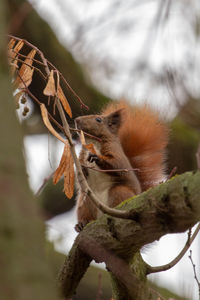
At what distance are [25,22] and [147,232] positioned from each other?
2696 mm

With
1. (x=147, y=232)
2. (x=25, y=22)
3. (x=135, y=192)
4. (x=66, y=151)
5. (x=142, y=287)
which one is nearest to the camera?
(x=147, y=232)

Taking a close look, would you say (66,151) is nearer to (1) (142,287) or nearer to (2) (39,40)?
(1) (142,287)

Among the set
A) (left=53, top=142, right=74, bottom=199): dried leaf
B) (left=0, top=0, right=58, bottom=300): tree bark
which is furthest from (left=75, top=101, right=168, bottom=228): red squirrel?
(left=0, top=0, right=58, bottom=300): tree bark

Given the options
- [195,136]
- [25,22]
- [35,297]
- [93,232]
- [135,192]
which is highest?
[35,297]

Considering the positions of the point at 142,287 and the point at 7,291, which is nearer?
the point at 7,291

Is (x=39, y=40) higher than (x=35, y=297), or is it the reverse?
(x=35, y=297)

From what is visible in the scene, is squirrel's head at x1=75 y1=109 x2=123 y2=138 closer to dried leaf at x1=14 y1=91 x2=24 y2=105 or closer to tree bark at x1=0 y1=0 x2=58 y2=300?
dried leaf at x1=14 y1=91 x2=24 y2=105

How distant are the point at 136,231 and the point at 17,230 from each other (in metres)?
0.95

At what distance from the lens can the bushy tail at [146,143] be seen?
9.94ft

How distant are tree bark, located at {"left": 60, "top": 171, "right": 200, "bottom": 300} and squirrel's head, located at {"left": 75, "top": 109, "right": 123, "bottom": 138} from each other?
1.26 m

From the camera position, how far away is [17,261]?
82 cm

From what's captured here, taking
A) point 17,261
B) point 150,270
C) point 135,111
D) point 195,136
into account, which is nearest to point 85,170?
point 135,111

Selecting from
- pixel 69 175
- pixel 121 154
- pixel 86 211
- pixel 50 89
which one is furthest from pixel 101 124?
pixel 50 89

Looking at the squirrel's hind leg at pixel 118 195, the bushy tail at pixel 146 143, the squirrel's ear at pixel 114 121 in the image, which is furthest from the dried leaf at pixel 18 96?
the squirrel's ear at pixel 114 121
